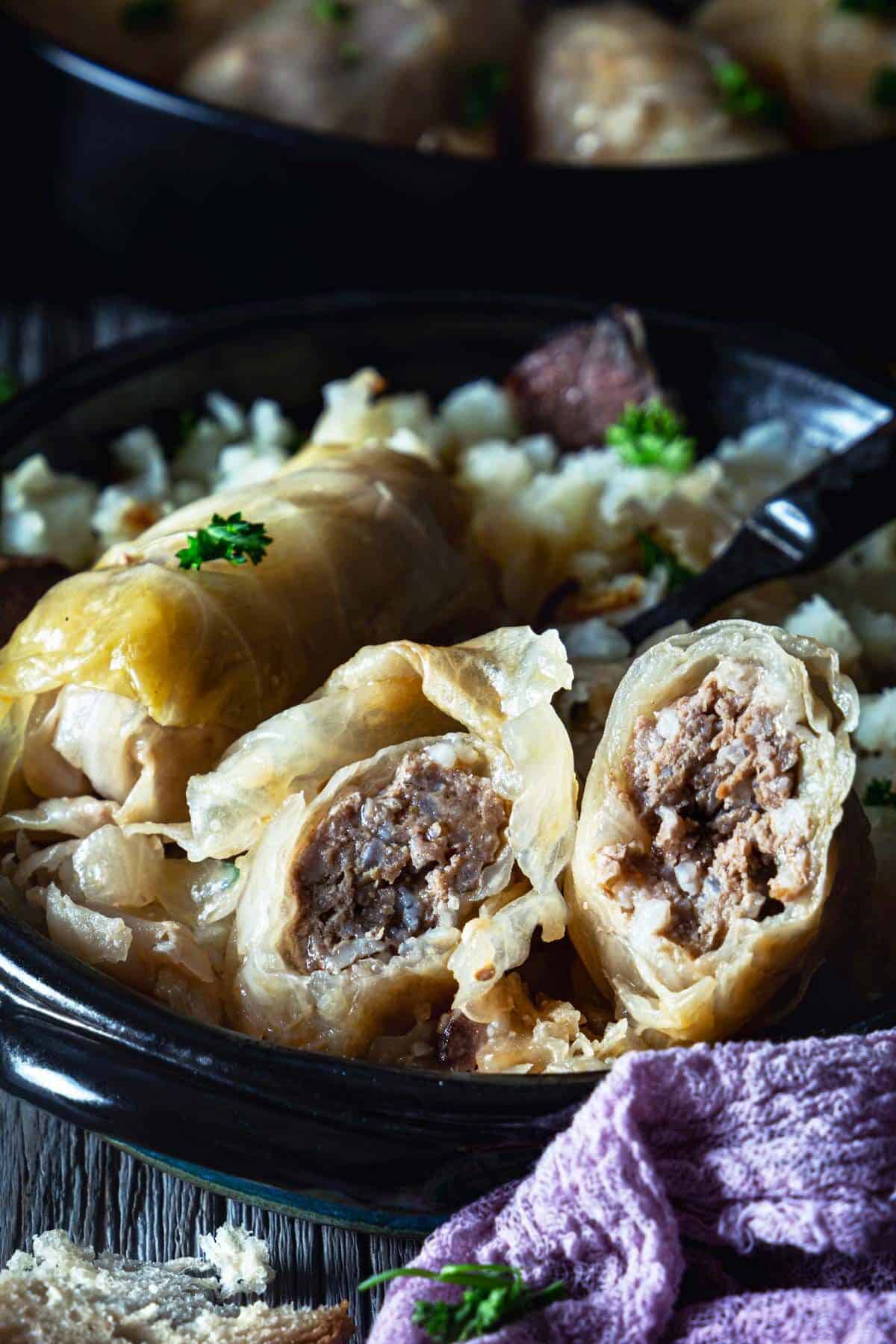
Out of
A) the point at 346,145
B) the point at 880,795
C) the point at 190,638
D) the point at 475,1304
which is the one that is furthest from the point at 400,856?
the point at 346,145

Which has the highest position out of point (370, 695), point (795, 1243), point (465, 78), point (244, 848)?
point (465, 78)

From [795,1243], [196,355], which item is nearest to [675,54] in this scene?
[196,355]

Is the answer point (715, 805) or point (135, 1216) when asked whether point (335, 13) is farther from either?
point (135, 1216)

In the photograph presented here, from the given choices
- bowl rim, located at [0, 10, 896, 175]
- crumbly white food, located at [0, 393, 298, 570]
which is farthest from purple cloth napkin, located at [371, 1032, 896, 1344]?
bowl rim, located at [0, 10, 896, 175]

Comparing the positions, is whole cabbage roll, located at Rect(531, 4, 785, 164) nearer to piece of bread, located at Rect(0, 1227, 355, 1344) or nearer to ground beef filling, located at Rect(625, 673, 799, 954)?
ground beef filling, located at Rect(625, 673, 799, 954)

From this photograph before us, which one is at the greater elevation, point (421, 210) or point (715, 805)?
point (421, 210)

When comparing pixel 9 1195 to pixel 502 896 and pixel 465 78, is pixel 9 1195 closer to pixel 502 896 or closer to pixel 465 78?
pixel 502 896
